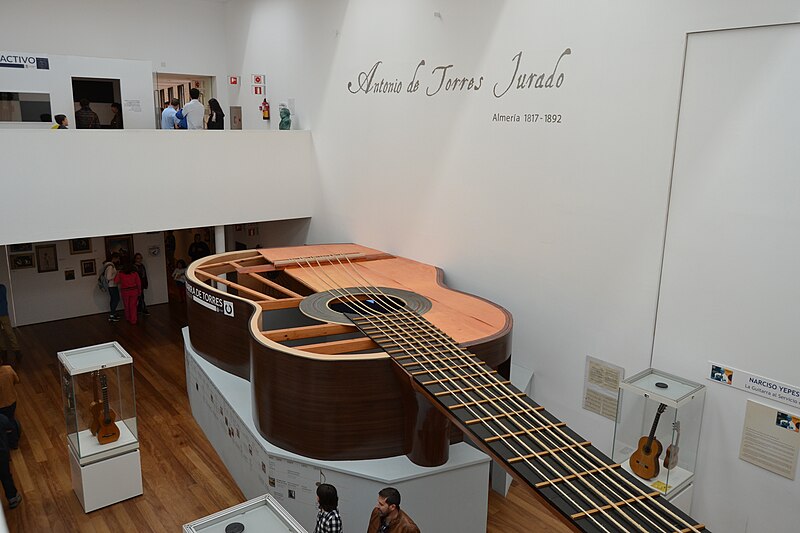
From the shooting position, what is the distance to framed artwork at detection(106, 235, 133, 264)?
12.2 m

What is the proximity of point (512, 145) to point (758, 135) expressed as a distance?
254 cm

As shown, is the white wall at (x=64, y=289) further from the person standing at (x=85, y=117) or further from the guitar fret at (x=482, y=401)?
the guitar fret at (x=482, y=401)

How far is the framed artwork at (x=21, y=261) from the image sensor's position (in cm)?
1136

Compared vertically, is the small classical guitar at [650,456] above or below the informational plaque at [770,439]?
below

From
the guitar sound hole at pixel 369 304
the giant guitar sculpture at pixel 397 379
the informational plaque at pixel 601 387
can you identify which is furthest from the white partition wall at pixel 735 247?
the guitar sound hole at pixel 369 304

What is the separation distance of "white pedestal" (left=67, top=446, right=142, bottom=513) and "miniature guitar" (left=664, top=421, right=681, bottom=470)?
15.5 feet

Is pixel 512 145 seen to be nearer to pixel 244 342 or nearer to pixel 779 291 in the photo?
pixel 779 291

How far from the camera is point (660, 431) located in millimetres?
5242

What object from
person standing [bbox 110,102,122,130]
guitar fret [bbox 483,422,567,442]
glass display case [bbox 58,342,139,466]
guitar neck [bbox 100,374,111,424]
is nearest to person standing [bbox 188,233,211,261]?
person standing [bbox 110,102,122,130]

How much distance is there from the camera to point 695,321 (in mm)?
5289

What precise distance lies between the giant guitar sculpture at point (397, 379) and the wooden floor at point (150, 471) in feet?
3.16

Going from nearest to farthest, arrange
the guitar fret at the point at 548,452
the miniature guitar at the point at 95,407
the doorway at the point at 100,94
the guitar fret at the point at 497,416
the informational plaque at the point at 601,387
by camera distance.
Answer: the guitar fret at the point at 548,452 → the guitar fret at the point at 497,416 → the miniature guitar at the point at 95,407 → the informational plaque at the point at 601,387 → the doorway at the point at 100,94

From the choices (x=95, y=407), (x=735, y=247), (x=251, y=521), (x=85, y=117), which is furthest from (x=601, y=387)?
(x=85, y=117)

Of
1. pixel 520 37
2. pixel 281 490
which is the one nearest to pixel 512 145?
pixel 520 37
